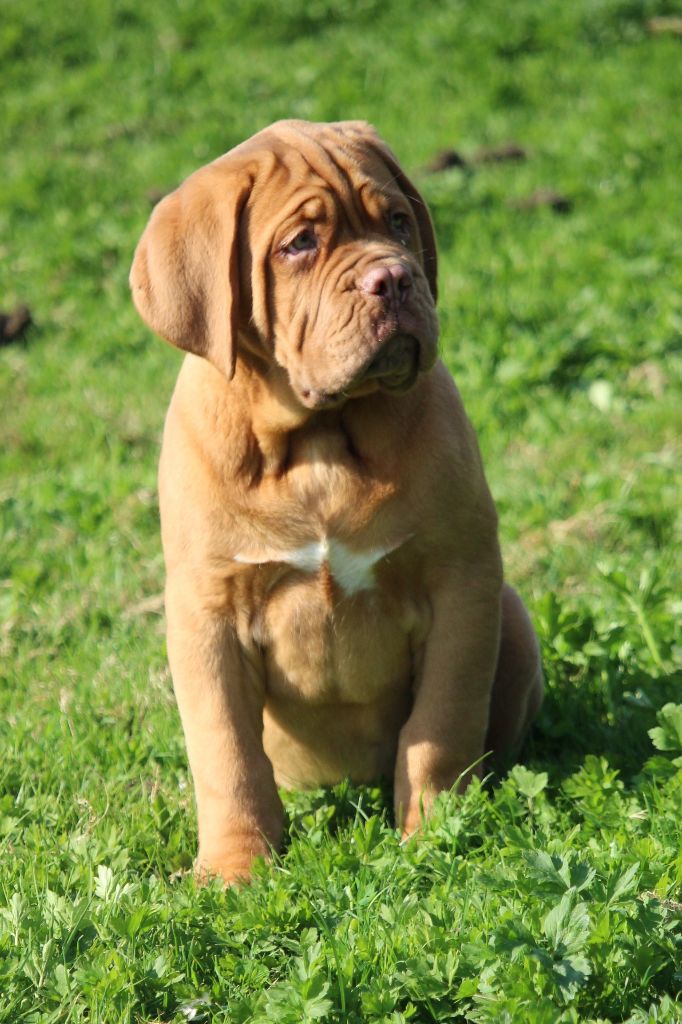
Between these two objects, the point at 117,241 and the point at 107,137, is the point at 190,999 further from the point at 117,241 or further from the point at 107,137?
the point at 107,137

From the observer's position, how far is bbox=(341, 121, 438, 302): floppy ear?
3980 mm

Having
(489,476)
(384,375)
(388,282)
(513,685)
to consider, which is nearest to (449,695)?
(513,685)

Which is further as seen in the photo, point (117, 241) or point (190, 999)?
point (117, 241)

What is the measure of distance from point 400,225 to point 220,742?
148 centimetres

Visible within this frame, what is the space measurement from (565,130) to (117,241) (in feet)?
10.5

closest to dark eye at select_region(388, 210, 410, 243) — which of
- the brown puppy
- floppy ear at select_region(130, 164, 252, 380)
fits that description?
the brown puppy

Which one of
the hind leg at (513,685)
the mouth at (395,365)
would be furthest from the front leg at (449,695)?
the mouth at (395,365)

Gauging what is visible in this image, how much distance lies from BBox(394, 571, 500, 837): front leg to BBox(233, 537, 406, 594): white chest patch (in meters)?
0.20

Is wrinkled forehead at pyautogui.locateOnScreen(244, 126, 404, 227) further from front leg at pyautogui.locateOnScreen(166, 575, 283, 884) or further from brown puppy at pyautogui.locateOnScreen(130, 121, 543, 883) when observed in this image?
front leg at pyautogui.locateOnScreen(166, 575, 283, 884)

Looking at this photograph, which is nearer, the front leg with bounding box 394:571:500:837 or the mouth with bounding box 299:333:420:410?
the mouth with bounding box 299:333:420:410

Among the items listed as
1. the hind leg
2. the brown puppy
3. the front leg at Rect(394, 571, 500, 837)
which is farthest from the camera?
the hind leg

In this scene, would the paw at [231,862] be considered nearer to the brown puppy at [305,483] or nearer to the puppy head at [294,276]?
the brown puppy at [305,483]

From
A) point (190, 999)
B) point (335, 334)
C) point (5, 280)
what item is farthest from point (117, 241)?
point (190, 999)

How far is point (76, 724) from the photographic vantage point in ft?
15.1
